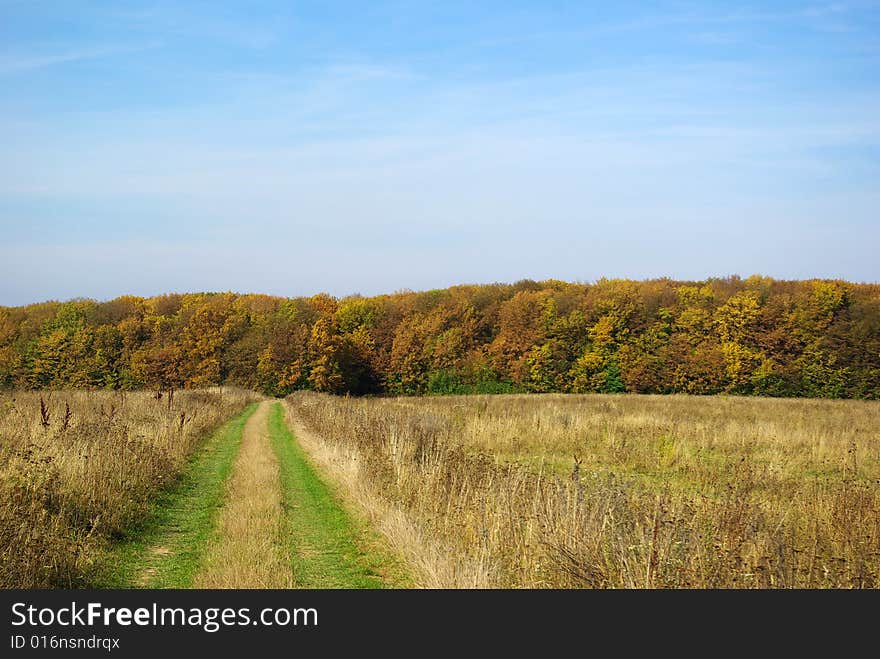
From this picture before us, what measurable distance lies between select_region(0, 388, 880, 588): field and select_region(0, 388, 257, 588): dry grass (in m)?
0.03

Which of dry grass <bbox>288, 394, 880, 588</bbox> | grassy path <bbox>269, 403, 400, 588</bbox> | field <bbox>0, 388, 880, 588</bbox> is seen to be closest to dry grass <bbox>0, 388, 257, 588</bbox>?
field <bbox>0, 388, 880, 588</bbox>

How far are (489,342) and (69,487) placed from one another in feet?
206

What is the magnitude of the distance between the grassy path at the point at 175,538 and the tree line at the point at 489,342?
46236 mm

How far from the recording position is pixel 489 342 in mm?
71312

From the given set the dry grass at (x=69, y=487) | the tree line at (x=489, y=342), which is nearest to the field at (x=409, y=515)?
the dry grass at (x=69, y=487)

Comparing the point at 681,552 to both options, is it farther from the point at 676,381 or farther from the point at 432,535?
the point at 676,381

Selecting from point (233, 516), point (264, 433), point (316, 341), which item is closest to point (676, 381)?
point (316, 341)

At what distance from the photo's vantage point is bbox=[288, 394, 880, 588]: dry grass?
6.25 meters

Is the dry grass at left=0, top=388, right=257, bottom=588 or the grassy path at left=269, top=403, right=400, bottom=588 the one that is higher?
the dry grass at left=0, top=388, right=257, bottom=588

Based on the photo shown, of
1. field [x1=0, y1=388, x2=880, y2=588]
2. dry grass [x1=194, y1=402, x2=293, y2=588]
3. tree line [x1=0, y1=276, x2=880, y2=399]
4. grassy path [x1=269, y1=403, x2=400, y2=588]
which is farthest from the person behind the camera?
tree line [x1=0, y1=276, x2=880, y2=399]

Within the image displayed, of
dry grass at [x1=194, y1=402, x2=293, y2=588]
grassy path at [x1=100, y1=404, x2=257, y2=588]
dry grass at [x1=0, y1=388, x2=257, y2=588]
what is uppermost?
dry grass at [x1=0, y1=388, x2=257, y2=588]

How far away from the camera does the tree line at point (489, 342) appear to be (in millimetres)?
59531

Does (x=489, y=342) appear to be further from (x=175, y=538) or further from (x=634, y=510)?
(x=634, y=510)

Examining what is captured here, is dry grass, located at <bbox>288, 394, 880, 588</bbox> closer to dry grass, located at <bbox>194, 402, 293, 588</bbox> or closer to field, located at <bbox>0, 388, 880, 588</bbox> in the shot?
field, located at <bbox>0, 388, 880, 588</bbox>
